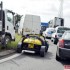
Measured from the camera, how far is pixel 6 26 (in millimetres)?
19109

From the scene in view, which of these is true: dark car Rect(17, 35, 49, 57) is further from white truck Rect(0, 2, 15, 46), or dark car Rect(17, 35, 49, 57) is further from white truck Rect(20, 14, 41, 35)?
white truck Rect(20, 14, 41, 35)

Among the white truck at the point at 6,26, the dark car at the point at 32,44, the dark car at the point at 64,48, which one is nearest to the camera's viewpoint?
the dark car at the point at 64,48

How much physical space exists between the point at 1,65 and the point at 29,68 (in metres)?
1.20

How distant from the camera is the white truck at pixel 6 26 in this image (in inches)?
684

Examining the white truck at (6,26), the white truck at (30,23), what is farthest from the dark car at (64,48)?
the white truck at (30,23)

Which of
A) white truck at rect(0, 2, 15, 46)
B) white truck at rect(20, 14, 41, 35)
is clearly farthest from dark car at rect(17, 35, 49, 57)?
white truck at rect(20, 14, 41, 35)

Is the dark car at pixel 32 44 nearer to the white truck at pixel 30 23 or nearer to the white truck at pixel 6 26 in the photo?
the white truck at pixel 6 26

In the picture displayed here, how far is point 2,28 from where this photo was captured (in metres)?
17.7

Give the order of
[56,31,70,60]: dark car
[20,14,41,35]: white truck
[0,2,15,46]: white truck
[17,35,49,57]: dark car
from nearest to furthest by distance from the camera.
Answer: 1. [56,31,70,60]: dark car
2. [17,35,49,57]: dark car
3. [0,2,15,46]: white truck
4. [20,14,41,35]: white truck

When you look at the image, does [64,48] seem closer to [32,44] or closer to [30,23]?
[32,44]

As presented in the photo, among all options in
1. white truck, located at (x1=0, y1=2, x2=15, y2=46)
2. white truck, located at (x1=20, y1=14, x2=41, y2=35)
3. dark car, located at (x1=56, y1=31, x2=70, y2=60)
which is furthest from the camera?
white truck, located at (x1=20, y1=14, x2=41, y2=35)

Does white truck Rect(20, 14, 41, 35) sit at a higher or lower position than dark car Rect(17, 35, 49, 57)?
higher

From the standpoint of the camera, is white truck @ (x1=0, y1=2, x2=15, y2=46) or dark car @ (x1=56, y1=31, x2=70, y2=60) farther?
white truck @ (x1=0, y1=2, x2=15, y2=46)

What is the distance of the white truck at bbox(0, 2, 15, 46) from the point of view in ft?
57.0
